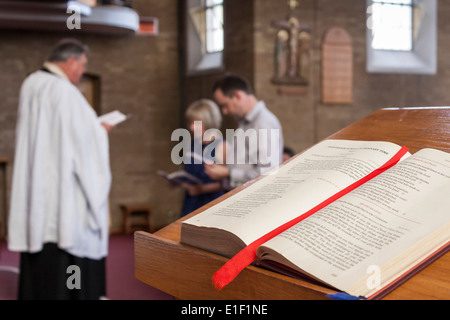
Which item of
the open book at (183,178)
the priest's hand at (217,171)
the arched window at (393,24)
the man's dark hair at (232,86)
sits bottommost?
the open book at (183,178)

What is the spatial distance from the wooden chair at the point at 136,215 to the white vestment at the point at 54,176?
5.69m

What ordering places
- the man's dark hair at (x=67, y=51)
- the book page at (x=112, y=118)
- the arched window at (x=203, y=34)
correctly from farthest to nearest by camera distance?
1. the arched window at (x=203, y=34)
2. the book page at (x=112, y=118)
3. the man's dark hair at (x=67, y=51)

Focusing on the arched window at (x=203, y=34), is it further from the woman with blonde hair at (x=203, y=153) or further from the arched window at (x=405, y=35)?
the woman with blonde hair at (x=203, y=153)

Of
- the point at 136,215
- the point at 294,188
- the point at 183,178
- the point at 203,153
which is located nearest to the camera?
the point at 294,188

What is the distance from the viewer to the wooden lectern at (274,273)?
2.76ft

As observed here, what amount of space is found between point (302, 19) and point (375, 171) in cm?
747

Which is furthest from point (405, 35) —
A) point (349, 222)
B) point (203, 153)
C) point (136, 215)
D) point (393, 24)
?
point (349, 222)

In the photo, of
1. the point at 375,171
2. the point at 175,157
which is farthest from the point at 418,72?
the point at 375,171

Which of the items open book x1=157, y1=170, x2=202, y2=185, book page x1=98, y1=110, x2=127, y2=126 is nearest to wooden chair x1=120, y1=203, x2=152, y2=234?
book page x1=98, y1=110, x2=127, y2=126

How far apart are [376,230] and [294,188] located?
0.81ft

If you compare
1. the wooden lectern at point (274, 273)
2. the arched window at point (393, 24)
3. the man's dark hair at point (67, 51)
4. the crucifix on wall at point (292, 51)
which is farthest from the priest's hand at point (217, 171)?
the arched window at point (393, 24)

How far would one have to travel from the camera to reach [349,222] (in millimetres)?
922

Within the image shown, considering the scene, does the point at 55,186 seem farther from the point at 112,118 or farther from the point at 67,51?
the point at 67,51

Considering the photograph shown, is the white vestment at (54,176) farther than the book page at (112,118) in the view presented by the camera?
No
